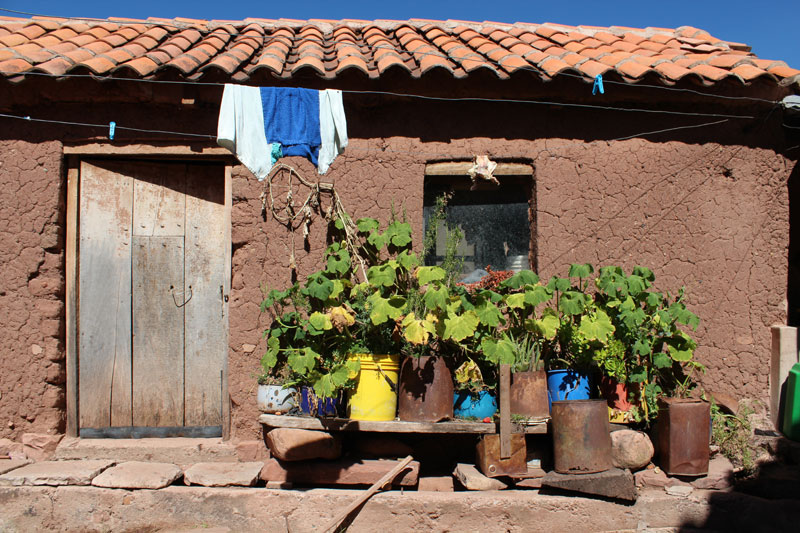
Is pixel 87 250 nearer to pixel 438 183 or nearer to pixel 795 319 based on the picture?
pixel 438 183

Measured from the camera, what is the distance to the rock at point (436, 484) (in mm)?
4117

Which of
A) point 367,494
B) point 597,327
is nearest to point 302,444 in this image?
point 367,494

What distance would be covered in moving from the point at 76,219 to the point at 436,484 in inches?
126

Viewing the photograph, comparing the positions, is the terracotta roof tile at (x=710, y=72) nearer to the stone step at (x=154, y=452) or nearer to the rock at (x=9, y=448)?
the stone step at (x=154, y=452)

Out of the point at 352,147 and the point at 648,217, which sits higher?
the point at 352,147

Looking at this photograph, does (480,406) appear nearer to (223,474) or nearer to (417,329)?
(417,329)

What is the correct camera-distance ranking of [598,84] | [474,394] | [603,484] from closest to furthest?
[603,484] → [474,394] → [598,84]

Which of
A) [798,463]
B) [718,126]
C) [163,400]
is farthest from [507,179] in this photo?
[163,400]

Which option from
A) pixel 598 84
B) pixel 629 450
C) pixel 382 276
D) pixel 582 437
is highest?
pixel 598 84

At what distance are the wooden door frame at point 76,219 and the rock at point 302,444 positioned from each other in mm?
726

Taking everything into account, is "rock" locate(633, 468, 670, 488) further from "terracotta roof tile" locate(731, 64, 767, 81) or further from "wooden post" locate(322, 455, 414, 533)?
"terracotta roof tile" locate(731, 64, 767, 81)

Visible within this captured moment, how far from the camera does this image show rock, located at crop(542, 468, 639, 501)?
3.72 metres

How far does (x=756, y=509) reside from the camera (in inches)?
150

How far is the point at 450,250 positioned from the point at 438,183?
0.68 metres
